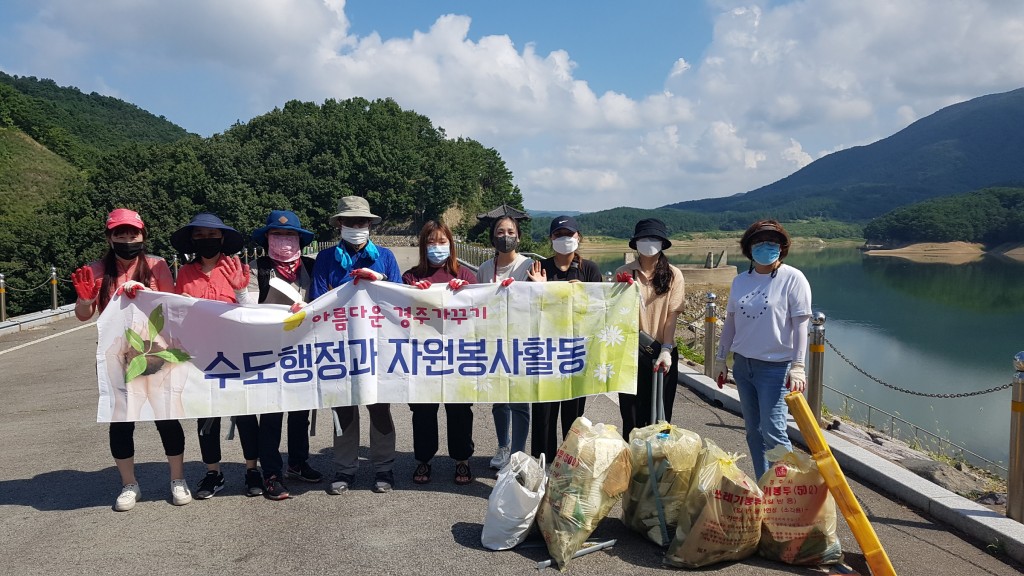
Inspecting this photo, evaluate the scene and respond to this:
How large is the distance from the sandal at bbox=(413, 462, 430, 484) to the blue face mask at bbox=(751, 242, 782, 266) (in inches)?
110

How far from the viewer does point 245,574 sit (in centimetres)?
370

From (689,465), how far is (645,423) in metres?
1.19

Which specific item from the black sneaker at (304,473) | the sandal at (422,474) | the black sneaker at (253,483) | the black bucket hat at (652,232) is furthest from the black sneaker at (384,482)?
the black bucket hat at (652,232)

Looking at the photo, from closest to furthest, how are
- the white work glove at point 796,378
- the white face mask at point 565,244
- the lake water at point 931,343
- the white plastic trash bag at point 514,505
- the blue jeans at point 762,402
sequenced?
the white plastic trash bag at point 514,505
the white work glove at point 796,378
the blue jeans at point 762,402
the white face mask at point 565,244
the lake water at point 931,343

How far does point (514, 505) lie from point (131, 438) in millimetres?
2714

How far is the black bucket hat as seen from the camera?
15.5ft

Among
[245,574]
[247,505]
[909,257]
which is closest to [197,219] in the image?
[247,505]

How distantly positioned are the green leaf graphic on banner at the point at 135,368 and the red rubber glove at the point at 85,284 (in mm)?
492

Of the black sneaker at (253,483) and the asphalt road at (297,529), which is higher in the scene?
the black sneaker at (253,483)

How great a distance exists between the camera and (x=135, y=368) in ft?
15.0

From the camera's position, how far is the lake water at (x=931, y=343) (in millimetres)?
16578

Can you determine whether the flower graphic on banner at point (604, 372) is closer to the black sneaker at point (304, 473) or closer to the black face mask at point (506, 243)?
the black face mask at point (506, 243)

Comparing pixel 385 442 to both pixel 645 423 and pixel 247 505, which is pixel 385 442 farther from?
Answer: pixel 645 423

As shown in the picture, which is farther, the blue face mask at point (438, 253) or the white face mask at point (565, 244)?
the blue face mask at point (438, 253)
